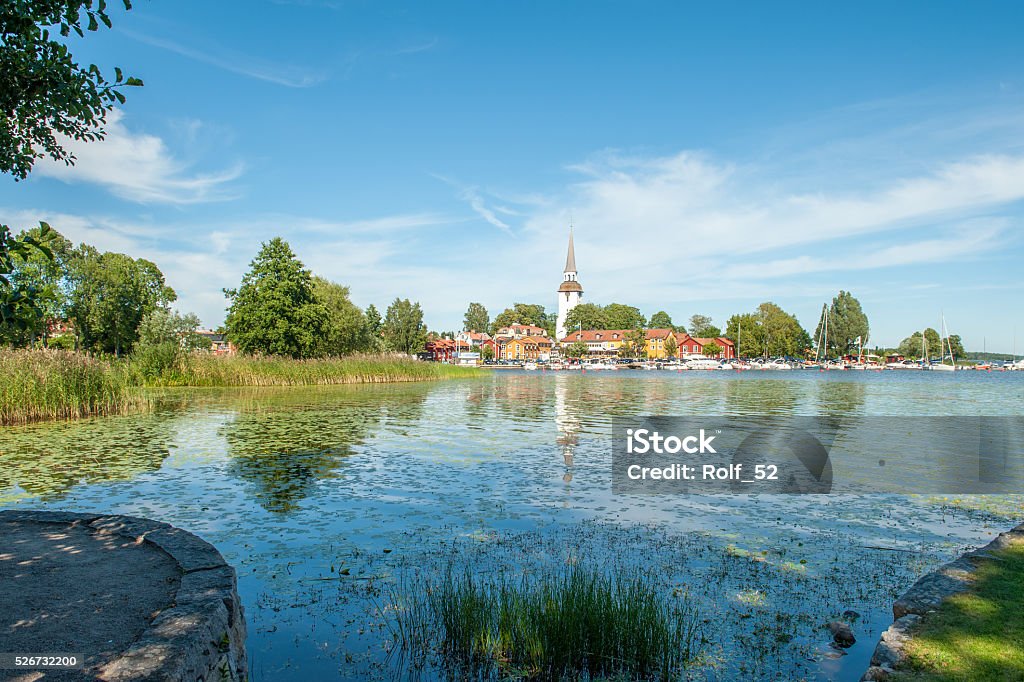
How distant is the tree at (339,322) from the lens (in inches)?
2572

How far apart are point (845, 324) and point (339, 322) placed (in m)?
143

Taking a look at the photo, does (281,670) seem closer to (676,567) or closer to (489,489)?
(676,567)

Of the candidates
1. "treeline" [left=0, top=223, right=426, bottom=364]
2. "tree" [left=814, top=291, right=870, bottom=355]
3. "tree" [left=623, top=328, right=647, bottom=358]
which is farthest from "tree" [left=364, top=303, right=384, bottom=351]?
"tree" [left=814, top=291, right=870, bottom=355]

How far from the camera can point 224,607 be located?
511 centimetres

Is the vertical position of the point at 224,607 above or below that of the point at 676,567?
above

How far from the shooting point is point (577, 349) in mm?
171000

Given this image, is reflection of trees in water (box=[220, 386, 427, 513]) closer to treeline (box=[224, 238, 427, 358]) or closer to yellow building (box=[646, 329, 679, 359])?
treeline (box=[224, 238, 427, 358])

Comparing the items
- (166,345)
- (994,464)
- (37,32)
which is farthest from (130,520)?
(166,345)

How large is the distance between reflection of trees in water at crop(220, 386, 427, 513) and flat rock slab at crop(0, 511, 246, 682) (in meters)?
4.44

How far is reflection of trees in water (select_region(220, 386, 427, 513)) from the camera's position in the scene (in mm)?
13242

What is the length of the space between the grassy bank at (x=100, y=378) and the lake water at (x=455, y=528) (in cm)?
239

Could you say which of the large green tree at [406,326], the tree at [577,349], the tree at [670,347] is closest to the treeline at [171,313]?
the large green tree at [406,326]

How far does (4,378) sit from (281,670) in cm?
2189

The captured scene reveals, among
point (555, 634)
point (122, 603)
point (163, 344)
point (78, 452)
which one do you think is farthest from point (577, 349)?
point (122, 603)
